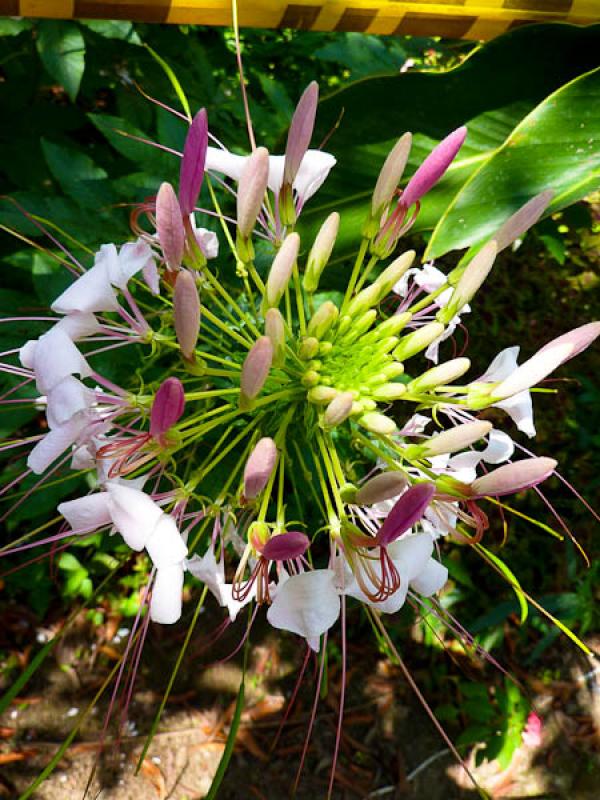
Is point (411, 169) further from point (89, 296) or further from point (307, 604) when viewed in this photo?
point (307, 604)

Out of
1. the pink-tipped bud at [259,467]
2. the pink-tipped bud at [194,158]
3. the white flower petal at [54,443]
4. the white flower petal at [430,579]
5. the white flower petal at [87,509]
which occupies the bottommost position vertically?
the white flower petal at [430,579]

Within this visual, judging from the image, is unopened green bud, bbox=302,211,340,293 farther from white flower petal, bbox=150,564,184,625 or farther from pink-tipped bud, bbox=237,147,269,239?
white flower petal, bbox=150,564,184,625

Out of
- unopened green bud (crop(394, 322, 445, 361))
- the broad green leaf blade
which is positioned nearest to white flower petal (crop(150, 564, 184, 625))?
unopened green bud (crop(394, 322, 445, 361))

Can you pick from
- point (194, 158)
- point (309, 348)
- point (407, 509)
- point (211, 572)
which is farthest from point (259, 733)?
point (194, 158)

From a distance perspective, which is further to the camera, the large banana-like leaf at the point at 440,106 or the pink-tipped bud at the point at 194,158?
the large banana-like leaf at the point at 440,106

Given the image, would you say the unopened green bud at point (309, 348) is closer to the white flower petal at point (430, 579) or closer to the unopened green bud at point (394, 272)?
the unopened green bud at point (394, 272)

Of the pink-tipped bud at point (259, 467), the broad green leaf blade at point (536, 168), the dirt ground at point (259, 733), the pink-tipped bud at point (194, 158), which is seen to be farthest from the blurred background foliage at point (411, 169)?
the pink-tipped bud at point (259, 467)

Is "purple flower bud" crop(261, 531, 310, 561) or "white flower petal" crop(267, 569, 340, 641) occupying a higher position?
"purple flower bud" crop(261, 531, 310, 561)
